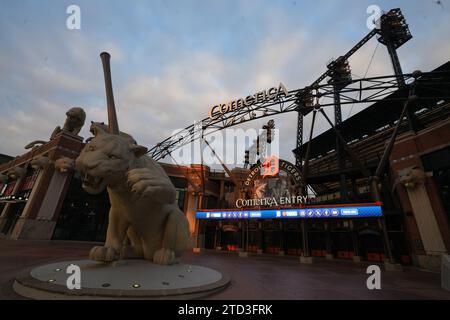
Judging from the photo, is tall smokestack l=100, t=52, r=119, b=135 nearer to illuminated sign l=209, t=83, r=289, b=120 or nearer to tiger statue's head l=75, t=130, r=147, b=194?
tiger statue's head l=75, t=130, r=147, b=194

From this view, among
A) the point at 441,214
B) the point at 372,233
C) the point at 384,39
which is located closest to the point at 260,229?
the point at 372,233

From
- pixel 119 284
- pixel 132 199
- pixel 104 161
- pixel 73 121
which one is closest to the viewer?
pixel 119 284

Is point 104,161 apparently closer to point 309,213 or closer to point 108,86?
point 108,86

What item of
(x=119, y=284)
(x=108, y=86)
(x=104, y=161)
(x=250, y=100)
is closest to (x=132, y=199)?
(x=104, y=161)

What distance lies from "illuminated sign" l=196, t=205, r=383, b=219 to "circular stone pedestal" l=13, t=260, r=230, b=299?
41.6ft

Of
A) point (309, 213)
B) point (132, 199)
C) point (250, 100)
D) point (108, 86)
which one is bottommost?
point (132, 199)

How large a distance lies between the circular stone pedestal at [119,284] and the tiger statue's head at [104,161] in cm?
141

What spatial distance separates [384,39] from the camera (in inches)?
1050

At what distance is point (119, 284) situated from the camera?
126 inches

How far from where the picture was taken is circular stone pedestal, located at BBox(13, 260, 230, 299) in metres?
2.89

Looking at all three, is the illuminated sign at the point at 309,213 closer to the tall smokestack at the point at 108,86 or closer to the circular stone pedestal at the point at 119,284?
the circular stone pedestal at the point at 119,284

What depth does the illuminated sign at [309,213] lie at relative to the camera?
522 inches

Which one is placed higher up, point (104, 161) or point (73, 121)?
point (73, 121)

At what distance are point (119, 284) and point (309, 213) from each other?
14.5 m
